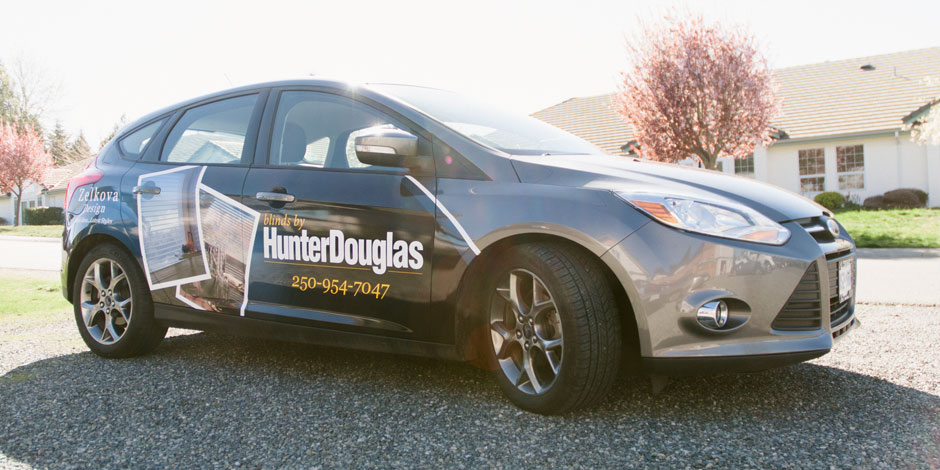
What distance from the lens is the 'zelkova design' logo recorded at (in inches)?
125

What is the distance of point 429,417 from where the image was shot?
301 cm

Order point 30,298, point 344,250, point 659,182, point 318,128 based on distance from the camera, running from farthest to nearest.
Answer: point 30,298 → point 318,128 → point 344,250 → point 659,182

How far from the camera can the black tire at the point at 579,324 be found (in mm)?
2734

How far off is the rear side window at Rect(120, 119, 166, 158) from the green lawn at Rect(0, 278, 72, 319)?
9.57 feet

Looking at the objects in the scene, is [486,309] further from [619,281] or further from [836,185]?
[836,185]

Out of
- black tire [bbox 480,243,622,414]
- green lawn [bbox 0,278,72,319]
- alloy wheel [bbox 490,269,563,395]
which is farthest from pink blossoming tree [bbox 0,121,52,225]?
black tire [bbox 480,243,622,414]

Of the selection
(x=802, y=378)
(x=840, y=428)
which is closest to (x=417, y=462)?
(x=840, y=428)

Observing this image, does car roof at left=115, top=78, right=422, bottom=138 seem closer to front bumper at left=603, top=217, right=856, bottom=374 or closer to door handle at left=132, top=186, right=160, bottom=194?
door handle at left=132, top=186, right=160, bottom=194

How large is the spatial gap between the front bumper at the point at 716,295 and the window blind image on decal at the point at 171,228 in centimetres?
244

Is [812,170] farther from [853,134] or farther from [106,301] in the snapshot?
[106,301]

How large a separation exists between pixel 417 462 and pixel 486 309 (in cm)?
Answer: 82

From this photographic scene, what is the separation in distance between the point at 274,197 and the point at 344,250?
542mm

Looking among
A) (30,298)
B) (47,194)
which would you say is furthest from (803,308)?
(47,194)

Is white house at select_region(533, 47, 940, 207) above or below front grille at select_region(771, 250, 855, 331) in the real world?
above
